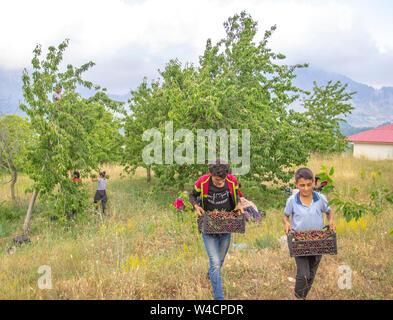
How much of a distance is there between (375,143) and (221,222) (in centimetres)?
3586

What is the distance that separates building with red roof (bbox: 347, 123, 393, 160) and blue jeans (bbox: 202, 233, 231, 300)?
32.0 metres

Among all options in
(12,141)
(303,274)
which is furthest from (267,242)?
(12,141)

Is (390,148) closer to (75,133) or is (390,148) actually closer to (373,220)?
(373,220)

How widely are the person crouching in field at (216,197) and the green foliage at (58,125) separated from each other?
15.8ft

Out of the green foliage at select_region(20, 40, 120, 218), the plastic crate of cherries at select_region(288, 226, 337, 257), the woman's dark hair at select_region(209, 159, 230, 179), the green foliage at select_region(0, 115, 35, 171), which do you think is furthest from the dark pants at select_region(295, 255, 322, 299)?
the green foliage at select_region(0, 115, 35, 171)

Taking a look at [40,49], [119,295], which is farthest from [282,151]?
[40,49]

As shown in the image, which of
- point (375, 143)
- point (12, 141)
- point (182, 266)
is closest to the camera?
point (182, 266)

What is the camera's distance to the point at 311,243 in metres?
3.13

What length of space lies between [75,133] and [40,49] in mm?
2406

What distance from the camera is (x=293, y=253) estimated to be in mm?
3174

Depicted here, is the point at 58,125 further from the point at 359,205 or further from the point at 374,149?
the point at 374,149

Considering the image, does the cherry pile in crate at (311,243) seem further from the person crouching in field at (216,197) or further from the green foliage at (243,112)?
the green foliage at (243,112)

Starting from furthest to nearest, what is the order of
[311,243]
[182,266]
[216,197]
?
[182,266], [216,197], [311,243]
